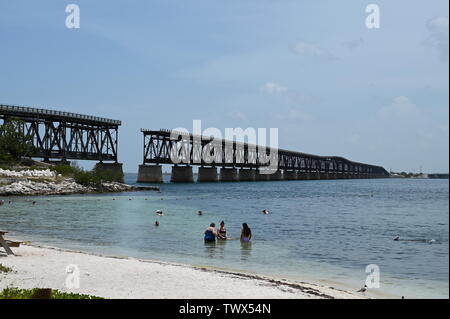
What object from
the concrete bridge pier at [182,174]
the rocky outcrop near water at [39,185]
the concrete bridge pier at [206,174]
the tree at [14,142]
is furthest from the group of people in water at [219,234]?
the concrete bridge pier at [206,174]

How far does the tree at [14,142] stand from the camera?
323 feet

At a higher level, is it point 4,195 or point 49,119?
point 49,119

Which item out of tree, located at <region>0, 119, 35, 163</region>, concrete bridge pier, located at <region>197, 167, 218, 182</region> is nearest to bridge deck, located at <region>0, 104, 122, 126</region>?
tree, located at <region>0, 119, 35, 163</region>

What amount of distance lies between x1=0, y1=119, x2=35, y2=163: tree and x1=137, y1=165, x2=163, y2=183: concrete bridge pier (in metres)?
55.3

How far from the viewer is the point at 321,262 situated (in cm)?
2345

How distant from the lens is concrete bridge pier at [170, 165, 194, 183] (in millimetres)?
170625

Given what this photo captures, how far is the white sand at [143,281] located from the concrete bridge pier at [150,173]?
141846mm

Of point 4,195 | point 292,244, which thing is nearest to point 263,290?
point 292,244

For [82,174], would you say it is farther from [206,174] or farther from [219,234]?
[206,174]

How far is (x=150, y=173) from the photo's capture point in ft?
528

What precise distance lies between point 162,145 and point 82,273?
14291 cm

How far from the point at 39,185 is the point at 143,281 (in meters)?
69.5

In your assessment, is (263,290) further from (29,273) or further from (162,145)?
(162,145)

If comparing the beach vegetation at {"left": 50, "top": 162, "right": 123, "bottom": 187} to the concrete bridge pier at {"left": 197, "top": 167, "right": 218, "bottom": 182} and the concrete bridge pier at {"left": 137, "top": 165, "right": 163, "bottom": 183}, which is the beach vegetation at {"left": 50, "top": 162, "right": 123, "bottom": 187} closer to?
the concrete bridge pier at {"left": 137, "top": 165, "right": 163, "bottom": 183}
